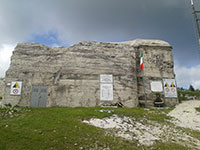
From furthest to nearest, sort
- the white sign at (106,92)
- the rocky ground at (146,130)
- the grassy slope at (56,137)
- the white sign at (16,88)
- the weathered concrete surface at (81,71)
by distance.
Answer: the white sign at (106,92), the weathered concrete surface at (81,71), the white sign at (16,88), the rocky ground at (146,130), the grassy slope at (56,137)

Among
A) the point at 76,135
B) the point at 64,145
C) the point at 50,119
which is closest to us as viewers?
the point at 64,145

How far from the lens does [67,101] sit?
58.7 feet

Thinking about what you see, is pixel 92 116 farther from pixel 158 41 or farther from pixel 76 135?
pixel 158 41

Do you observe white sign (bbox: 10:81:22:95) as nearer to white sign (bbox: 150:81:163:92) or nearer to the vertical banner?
the vertical banner

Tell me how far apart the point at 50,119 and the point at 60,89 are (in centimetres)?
788

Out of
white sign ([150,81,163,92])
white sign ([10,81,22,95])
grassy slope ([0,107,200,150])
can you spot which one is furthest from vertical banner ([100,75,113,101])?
white sign ([10,81,22,95])

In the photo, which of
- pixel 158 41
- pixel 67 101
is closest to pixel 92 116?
pixel 67 101

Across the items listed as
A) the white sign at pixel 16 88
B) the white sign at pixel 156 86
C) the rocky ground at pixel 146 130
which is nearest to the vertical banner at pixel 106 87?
the rocky ground at pixel 146 130

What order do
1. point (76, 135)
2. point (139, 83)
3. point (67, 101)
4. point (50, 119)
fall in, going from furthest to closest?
point (139, 83) → point (67, 101) → point (50, 119) → point (76, 135)

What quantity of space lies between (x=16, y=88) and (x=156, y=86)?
19.0m

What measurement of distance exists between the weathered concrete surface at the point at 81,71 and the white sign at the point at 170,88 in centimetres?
82

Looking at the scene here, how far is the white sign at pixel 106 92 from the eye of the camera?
18672 millimetres

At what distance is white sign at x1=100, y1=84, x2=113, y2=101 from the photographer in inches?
735

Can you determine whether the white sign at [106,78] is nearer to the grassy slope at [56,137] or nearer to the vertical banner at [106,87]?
the vertical banner at [106,87]
